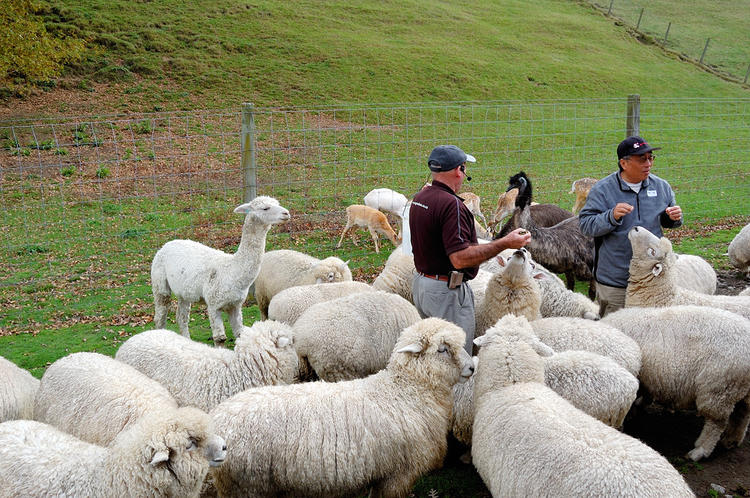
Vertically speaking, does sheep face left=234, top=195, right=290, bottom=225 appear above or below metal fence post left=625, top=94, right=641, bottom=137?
below

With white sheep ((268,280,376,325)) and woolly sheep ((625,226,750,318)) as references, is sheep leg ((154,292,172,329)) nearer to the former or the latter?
white sheep ((268,280,376,325))

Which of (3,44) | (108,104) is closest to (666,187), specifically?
(3,44)

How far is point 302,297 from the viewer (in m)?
6.38

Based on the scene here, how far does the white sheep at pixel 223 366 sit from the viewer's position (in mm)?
4688

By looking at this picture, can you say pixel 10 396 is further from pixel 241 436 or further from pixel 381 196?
pixel 381 196

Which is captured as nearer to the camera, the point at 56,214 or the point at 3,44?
the point at 56,214

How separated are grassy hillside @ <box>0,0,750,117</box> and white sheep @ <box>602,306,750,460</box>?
71.2ft

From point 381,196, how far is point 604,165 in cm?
837

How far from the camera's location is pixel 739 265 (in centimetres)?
919

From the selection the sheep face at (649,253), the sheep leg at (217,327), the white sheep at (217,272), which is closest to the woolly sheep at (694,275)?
the sheep face at (649,253)

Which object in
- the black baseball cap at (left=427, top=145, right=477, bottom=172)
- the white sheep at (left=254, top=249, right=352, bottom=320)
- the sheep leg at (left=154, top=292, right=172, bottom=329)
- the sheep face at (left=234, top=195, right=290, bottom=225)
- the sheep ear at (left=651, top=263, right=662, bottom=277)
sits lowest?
the sheep leg at (left=154, top=292, right=172, bottom=329)

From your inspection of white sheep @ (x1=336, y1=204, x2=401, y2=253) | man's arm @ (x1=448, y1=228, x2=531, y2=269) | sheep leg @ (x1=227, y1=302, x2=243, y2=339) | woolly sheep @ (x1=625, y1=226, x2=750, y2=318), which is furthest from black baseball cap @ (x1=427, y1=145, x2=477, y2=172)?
white sheep @ (x1=336, y1=204, x2=401, y2=253)

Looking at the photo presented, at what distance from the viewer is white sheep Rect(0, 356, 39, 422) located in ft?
15.4

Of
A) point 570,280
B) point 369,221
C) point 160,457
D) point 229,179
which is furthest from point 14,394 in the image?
point 229,179
